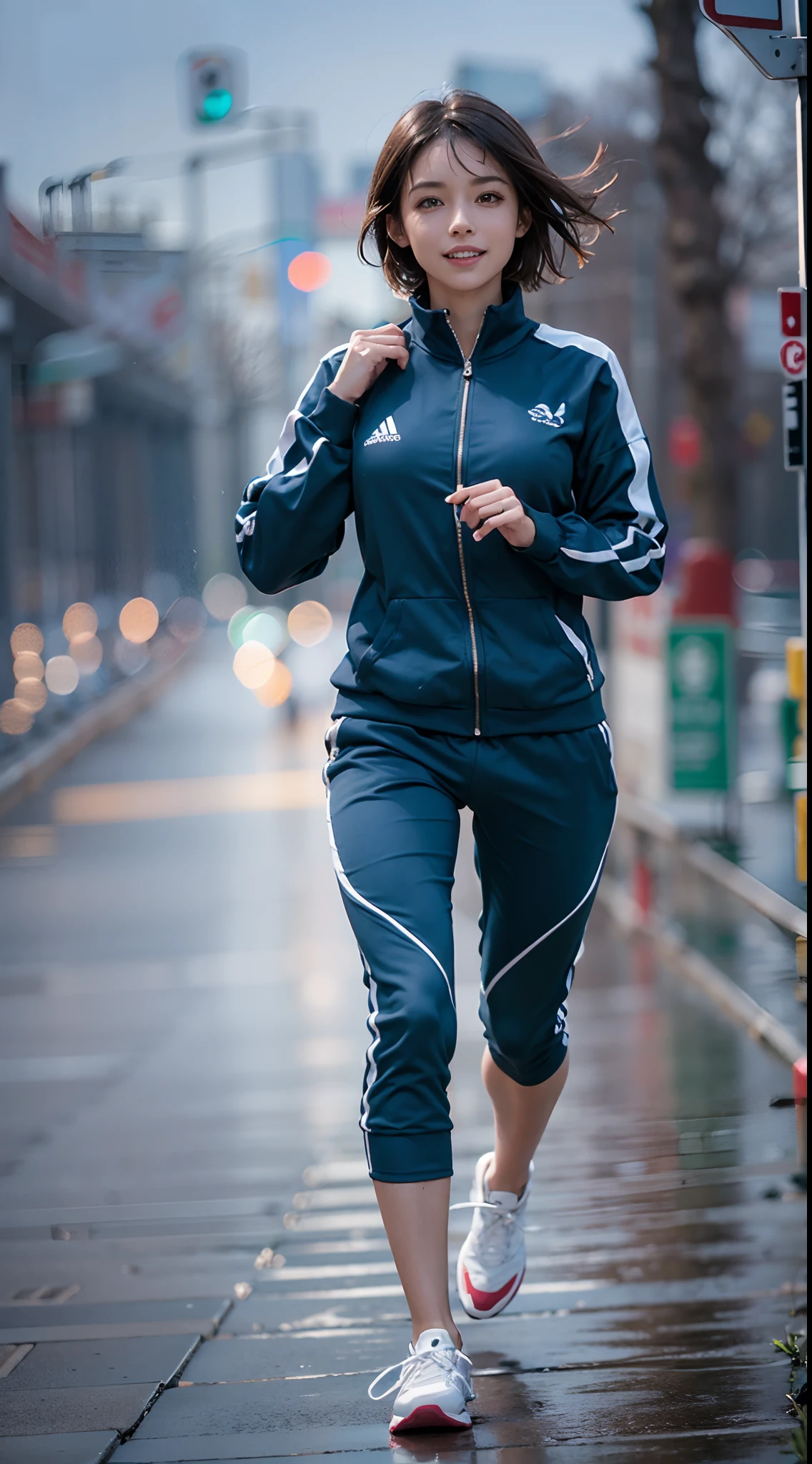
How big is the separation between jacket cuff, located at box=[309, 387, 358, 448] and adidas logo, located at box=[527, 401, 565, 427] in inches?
10.3

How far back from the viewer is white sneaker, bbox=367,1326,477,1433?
2189mm

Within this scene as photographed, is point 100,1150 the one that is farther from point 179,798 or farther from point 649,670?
point 179,798

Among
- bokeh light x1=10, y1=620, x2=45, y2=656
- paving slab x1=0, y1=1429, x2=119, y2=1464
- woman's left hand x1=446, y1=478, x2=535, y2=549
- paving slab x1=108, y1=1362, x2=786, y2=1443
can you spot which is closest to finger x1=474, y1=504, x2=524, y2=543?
woman's left hand x1=446, y1=478, x2=535, y2=549

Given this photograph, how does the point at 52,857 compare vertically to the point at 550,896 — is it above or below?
below

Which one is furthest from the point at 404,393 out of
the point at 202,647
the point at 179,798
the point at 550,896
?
the point at 179,798

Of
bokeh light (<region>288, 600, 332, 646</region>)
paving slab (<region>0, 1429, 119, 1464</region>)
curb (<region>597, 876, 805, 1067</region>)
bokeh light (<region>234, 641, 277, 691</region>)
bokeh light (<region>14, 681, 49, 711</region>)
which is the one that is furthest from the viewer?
bokeh light (<region>234, 641, 277, 691</region>)

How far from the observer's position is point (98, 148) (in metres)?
4.83

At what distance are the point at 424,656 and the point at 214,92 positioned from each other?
2473 millimetres

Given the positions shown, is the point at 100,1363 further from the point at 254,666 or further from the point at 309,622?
the point at 254,666

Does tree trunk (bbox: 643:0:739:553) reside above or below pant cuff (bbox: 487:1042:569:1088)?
above

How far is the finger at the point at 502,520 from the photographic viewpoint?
231 cm

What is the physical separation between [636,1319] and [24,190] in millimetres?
2829

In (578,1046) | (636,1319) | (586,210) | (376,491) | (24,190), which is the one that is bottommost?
(578,1046)

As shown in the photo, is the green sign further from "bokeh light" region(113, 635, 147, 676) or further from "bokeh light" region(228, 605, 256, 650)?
"bokeh light" region(113, 635, 147, 676)
